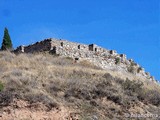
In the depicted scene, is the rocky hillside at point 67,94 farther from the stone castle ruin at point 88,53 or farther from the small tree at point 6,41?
the small tree at point 6,41

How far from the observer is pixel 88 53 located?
1358 inches

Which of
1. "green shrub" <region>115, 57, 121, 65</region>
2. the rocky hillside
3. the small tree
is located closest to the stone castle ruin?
"green shrub" <region>115, 57, 121, 65</region>

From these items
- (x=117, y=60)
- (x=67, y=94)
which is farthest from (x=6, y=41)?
(x=67, y=94)

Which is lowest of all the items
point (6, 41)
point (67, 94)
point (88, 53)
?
point (67, 94)

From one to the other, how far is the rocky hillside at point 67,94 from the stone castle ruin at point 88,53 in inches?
147

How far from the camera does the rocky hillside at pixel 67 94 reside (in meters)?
22.5

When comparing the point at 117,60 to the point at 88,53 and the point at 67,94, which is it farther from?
the point at 67,94

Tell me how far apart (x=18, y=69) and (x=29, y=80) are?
2.83 m

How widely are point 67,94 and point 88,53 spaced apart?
10209mm

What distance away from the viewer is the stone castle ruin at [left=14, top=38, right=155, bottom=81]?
3381 cm

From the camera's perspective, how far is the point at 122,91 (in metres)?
26.2

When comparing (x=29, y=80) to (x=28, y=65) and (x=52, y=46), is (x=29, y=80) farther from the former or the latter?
(x=52, y=46)

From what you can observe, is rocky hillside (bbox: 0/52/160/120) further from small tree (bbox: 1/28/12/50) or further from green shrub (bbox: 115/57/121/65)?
small tree (bbox: 1/28/12/50)

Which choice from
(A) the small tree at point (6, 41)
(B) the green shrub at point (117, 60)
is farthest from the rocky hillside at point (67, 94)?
(A) the small tree at point (6, 41)
